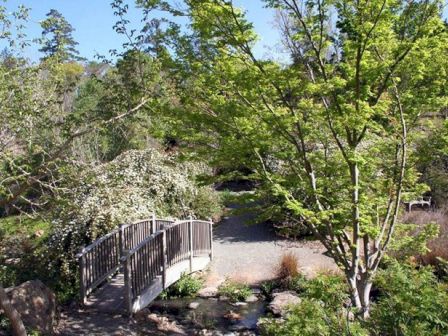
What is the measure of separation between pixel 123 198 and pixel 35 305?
4.52 m

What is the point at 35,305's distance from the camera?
280 inches

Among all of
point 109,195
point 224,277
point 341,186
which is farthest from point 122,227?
point 341,186

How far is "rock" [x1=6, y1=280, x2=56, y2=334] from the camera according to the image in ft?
22.6

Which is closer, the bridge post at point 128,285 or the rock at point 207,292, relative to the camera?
the bridge post at point 128,285

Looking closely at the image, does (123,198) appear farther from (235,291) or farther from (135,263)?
(235,291)

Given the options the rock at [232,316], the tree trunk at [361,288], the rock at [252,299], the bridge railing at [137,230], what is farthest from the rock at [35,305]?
the tree trunk at [361,288]

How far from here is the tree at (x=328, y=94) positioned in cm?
609

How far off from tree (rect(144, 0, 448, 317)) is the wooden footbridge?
3038 mm

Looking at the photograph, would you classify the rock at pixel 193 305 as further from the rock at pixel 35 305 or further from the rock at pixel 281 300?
the rock at pixel 35 305

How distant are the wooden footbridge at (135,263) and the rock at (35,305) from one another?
1170mm

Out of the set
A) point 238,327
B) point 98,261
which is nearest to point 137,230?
point 98,261

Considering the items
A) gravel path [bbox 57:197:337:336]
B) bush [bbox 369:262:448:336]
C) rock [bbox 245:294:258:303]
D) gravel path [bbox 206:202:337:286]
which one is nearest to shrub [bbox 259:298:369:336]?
bush [bbox 369:262:448:336]

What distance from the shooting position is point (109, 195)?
11180 millimetres

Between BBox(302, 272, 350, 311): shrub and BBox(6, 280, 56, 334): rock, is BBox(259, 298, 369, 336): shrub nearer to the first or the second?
BBox(302, 272, 350, 311): shrub
